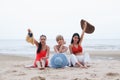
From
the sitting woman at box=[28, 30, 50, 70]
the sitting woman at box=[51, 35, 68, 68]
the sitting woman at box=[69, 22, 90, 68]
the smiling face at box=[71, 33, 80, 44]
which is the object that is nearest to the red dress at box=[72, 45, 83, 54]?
the sitting woman at box=[69, 22, 90, 68]

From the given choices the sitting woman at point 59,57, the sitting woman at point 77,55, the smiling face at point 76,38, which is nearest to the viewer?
the sitting woman at point 59,57

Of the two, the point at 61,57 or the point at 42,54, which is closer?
the point at 61,57

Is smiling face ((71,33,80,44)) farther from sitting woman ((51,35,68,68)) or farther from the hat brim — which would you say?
the hat brim

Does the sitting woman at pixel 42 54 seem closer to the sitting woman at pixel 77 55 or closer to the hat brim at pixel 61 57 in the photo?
the hat brim at pixel 61 57

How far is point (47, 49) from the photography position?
883cm

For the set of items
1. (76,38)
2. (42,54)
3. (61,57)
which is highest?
(76,38)

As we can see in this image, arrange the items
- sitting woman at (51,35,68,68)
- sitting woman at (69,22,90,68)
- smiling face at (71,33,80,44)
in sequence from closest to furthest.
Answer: sitting woman at (51,35,68,68) → sitting woman at (69,22,90,68) → smiling face at (71,33,80,44)

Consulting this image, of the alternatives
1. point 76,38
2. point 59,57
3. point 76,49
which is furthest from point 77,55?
point 59,57

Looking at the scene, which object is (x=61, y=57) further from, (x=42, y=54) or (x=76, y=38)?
(x=76, y=38)

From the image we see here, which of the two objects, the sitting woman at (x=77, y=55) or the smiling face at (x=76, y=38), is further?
the smiling face at (x=76, y=38)

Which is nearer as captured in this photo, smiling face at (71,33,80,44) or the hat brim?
the hat brim

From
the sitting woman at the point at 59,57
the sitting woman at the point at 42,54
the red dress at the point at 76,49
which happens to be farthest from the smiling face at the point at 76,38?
the sitting woman at the point at 42,54

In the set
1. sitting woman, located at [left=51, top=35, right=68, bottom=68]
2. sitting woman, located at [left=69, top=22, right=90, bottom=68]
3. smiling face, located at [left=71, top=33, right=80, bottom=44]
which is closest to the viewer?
sitting woman, located at [left=51, top=35, right=68, bottom=68]

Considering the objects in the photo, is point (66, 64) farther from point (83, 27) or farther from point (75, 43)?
point (83, 27)
